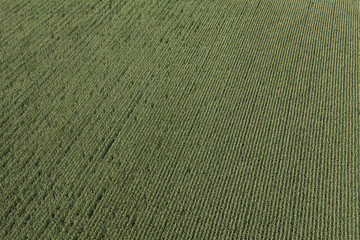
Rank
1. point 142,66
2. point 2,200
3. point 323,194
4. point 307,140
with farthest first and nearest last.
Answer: point 142,66 → point 307,140 → point 323,194 → point 2,200

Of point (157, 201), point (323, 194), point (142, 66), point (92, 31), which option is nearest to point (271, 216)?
point (323, 194)

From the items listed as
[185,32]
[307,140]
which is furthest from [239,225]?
[185,32]

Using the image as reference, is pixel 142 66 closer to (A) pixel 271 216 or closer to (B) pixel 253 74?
(B) pixel 253 74

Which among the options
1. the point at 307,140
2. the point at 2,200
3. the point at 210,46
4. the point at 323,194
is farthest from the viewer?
the point at 210,46

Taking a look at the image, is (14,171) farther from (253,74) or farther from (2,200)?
(253,74)

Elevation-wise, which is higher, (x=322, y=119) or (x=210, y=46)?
(x=210, y=46)

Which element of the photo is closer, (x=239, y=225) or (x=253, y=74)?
(x=239, y=225)

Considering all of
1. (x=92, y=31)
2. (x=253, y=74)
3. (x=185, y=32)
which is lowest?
(x=253, y=74)
